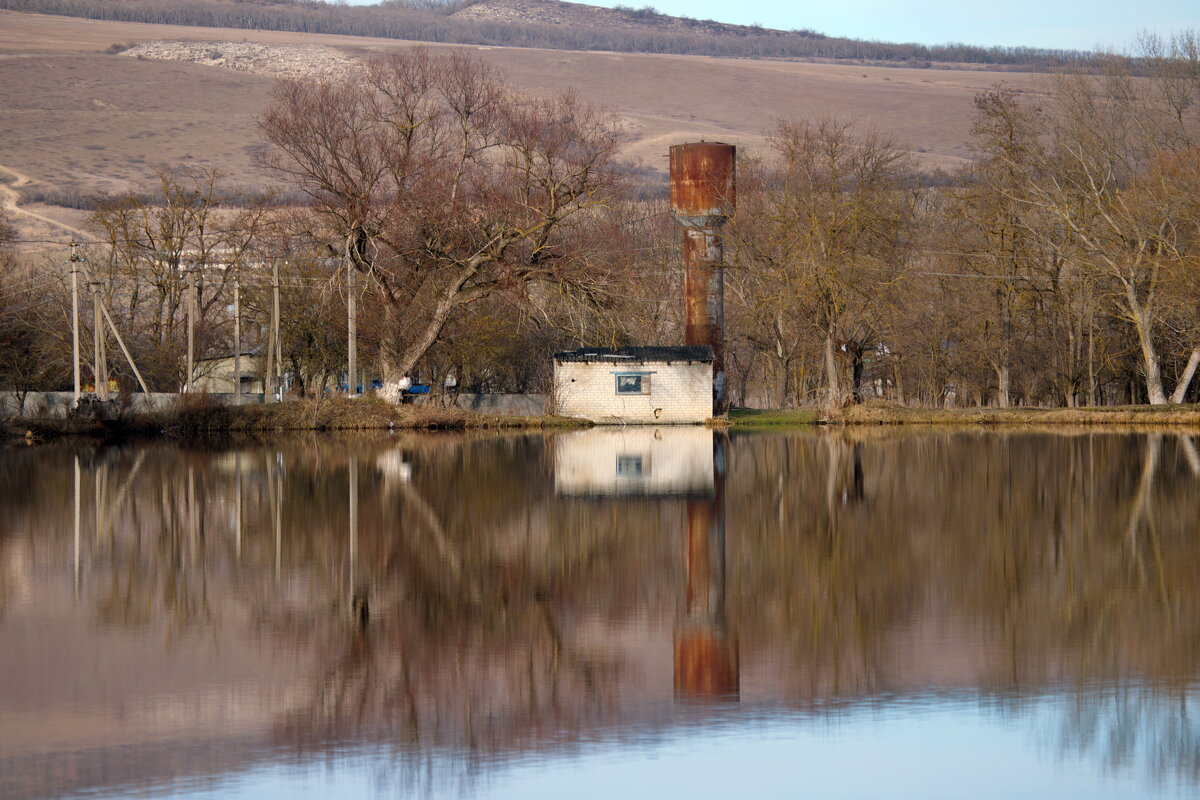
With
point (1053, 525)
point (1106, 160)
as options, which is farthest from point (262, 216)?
point (1053, 525)

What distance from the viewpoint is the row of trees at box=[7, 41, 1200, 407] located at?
4872 cm

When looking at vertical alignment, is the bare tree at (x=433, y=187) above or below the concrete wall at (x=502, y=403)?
above

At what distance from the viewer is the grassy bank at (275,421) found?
145 ft

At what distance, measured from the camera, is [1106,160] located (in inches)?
2176

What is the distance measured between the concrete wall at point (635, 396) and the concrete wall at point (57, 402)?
10.7 meters

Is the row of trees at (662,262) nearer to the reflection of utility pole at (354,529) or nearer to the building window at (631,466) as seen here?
the building window at (631,466)

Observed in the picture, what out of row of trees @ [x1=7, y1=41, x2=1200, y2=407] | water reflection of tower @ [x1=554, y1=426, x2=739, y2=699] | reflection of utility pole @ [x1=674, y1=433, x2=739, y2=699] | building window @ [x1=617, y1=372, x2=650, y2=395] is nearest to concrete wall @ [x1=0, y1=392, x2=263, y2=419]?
row of trees @ [x1=7, y1=41, x2=1200, y2=407]

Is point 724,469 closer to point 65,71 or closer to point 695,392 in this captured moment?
point 695,392

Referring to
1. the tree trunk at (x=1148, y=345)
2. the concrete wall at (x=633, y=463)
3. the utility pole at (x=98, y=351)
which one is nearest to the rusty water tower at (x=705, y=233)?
the concrete wall at (x=633, y=463)

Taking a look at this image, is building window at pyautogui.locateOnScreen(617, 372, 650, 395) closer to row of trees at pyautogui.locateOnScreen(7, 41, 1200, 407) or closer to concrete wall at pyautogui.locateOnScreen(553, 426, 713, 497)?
row of trees at pyautogui.locateOnScreen(7, 41, 1200, 407)

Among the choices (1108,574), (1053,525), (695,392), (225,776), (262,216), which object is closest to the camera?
(225,776)

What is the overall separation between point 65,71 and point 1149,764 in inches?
6632

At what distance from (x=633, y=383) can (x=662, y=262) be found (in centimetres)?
2186

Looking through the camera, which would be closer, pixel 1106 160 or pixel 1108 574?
pixel 1108 574
